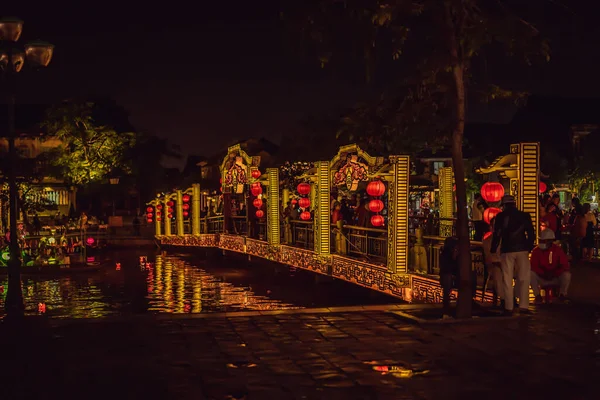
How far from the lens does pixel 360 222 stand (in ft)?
73.5

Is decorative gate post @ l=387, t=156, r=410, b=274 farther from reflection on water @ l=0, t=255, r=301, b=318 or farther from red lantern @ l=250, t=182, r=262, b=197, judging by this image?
red lantern @ l=250, t=182, r=262, b=197

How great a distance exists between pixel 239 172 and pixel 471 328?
20041mm

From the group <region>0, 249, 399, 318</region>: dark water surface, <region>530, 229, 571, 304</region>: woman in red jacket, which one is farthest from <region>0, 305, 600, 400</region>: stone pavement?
<region>0, 249, 399, 318</region>: dark water surface

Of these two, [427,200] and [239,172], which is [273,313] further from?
[427,200]

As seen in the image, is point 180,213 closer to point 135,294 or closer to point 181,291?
point 181,291

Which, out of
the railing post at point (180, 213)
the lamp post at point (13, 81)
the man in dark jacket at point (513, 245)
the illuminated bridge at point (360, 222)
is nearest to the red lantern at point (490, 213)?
the illuminated bridge at point (360, 222)

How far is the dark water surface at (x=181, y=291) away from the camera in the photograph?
1784cm

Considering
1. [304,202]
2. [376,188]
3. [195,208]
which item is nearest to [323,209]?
[376,188]

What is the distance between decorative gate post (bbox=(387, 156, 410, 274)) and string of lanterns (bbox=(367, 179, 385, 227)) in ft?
9.28

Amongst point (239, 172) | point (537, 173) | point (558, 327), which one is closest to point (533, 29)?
point (537, 173)

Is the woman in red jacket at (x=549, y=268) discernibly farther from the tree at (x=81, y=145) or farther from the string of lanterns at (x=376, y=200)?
the tree at (x=81, y=145)

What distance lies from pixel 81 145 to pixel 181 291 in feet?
88.5

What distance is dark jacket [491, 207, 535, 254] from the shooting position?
1198 cm

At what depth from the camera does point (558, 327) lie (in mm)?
11039
